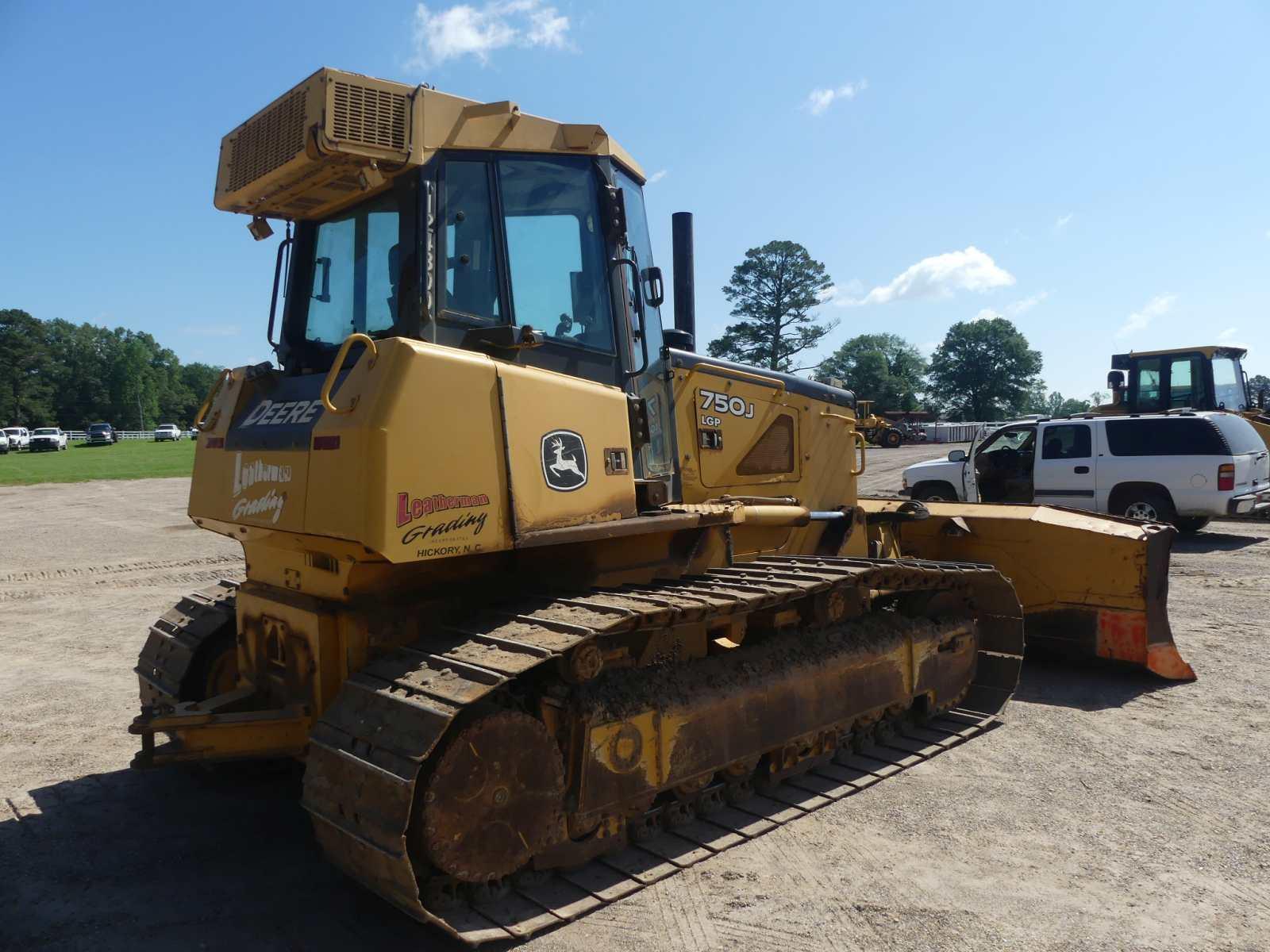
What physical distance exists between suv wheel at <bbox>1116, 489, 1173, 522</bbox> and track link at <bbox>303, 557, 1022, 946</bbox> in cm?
1020

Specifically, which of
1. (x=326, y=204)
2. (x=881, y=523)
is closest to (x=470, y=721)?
(x=326, y=204)

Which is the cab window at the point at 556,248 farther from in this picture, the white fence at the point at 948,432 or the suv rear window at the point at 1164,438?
the white fence at the point at 948,432

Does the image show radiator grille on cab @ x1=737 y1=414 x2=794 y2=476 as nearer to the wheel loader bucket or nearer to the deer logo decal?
the wheel loader bucket

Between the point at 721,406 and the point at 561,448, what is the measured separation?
194cm

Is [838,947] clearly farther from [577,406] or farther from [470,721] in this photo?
[577,406]

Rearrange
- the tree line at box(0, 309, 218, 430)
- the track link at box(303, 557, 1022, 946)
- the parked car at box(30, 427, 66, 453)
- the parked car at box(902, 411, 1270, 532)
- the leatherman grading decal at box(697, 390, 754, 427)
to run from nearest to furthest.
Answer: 1. the track link at box(303, 557, 1022, 946)
2. the leatherman grading decal at box(697, 390, 754, 427)
3. the parked car at box(902, 411, 1270, 532)
4. the parked car at box(30, 427, 66, 453)
5. the tree line at box(0, 309, 218, 430)

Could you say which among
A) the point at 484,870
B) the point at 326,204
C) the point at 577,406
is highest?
the point at 326,204

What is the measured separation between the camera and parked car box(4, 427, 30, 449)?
58.2 m

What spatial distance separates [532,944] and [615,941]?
0.31 meters

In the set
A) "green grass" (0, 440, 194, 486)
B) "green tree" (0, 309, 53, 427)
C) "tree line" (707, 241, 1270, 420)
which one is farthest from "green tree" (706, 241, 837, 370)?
"green tree" (0, 309, 53, 427)

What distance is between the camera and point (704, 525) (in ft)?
15.7

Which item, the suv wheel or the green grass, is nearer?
Answer: the suv wheel

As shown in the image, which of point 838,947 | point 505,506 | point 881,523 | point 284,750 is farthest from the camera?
point 881,523

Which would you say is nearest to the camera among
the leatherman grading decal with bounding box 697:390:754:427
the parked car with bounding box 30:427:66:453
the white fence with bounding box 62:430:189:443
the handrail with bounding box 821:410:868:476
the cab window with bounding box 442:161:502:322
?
the cab window with bounding box 442:161:502:322
